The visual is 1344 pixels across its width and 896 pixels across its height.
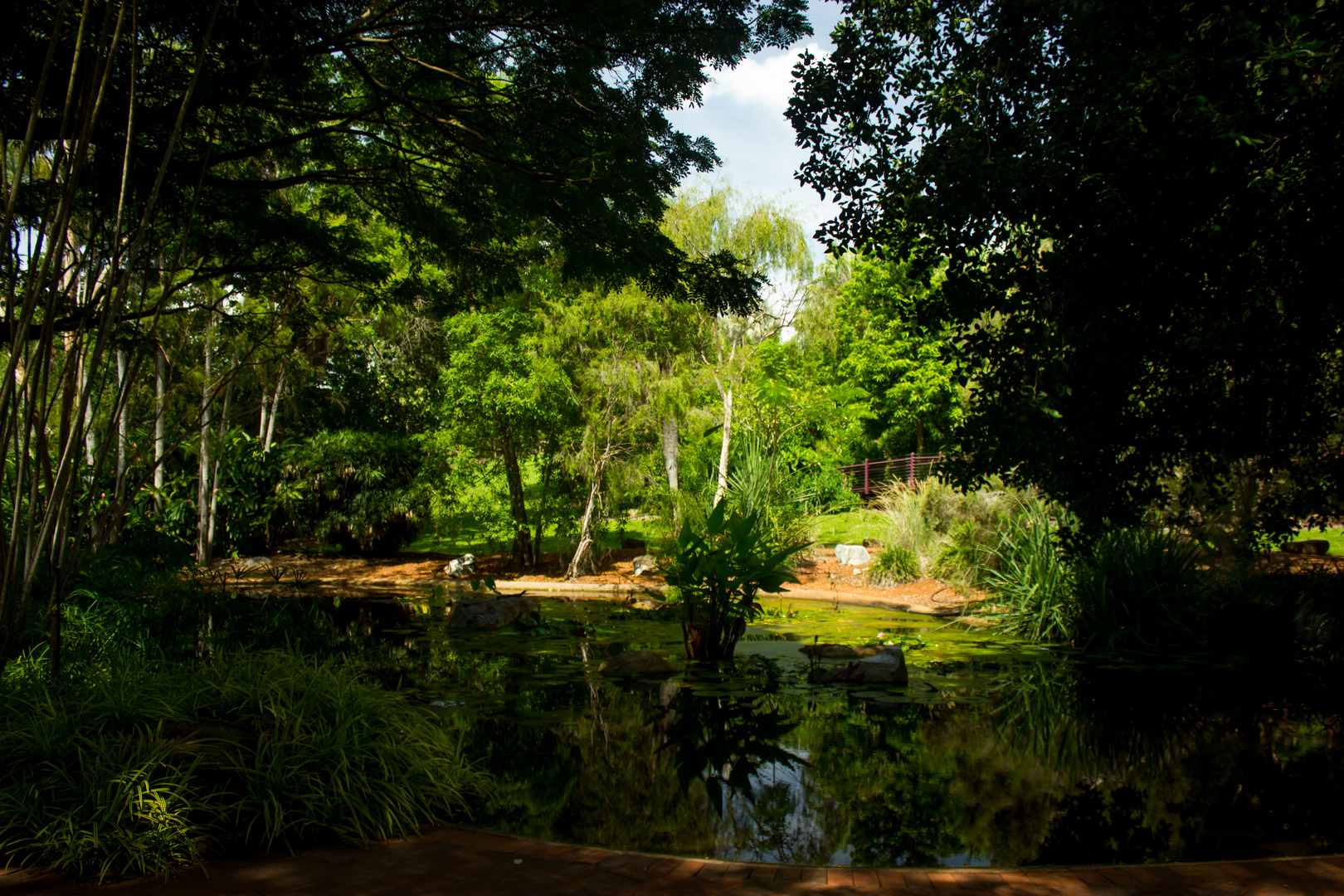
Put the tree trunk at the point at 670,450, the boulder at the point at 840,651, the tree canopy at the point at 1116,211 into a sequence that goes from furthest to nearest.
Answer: the tree trunk at the point at 670,450, the boulder at the point at 840,651, the tree canopy at the point at 1116,211

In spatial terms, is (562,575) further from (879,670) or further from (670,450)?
(879,670)

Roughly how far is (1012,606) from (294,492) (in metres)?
10.5

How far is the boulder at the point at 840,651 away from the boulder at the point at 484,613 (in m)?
3.45

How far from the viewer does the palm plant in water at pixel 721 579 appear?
6.70 metres

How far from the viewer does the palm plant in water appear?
6.70 meters

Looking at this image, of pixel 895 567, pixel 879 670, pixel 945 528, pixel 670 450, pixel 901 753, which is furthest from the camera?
pixel 670 450

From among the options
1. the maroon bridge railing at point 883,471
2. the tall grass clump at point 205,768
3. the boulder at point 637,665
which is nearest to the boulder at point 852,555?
the maroon bridge railing at point 883,471

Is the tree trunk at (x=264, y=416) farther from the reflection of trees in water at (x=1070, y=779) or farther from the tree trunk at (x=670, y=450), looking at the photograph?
the reflection of trees in water at (x=1070, y=779)

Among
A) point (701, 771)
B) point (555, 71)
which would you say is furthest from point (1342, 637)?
point (555, 71)

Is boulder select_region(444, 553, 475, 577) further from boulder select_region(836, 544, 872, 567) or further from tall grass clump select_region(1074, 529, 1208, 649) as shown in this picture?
tall grass clump select_region(1074, 529, 1208, 649)

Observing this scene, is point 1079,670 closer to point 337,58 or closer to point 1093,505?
point 1093,505

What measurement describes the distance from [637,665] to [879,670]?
74.0 inches

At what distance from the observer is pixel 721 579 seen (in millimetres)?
6824

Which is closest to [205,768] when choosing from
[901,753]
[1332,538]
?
[901,753]
